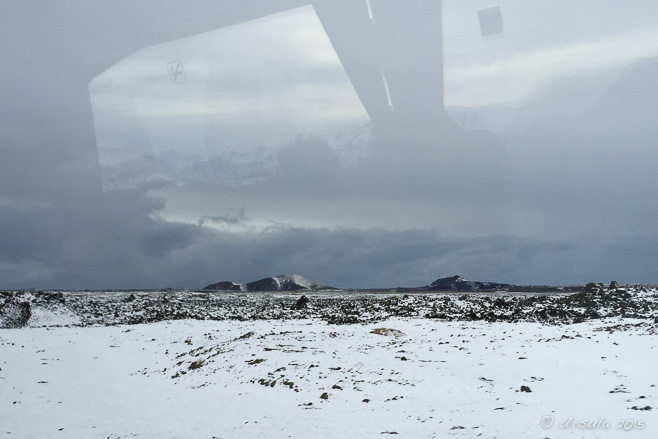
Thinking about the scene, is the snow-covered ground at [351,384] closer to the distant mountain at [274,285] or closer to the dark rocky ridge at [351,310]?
the dark rocky ridge at [351,310]

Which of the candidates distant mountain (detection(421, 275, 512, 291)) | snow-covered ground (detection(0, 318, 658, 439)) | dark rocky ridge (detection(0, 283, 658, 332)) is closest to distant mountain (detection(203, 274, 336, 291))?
distant mountain (detection(421, 275, 512, 291))

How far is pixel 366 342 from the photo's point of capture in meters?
18.9

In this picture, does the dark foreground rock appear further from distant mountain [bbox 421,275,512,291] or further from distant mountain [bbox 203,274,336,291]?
distant mountain [bbox 203,274,336,291]

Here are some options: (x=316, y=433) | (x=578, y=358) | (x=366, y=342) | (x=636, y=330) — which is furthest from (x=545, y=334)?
(x=316, y=433)

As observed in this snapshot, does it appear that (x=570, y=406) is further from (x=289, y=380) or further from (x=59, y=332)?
(x=59, y=332)

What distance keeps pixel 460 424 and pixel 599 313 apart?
1918 centimetres

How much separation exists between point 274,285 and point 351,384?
68.5 meters

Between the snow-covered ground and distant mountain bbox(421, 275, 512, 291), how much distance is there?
4805cm

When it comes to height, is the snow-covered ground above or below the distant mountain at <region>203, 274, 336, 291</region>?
below

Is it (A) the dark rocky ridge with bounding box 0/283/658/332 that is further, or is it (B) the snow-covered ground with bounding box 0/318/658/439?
(A) the dark rocky ridge with bounding box 0/283/658/332

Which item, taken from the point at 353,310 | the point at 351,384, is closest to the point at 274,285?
the point at 353,310

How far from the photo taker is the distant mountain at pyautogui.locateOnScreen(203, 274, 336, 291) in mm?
80969

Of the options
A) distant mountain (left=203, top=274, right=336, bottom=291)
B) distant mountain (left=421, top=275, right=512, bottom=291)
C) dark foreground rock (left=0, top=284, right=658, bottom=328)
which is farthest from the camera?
distant mountain (left=203, top=274, right=336, bottom=291)

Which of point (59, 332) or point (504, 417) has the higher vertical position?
point (59, 332)
